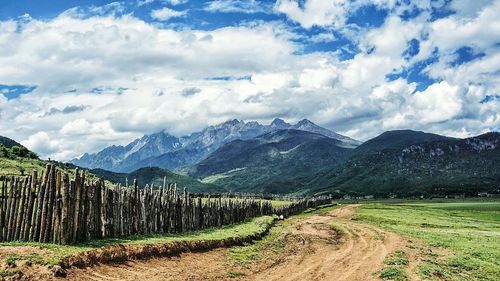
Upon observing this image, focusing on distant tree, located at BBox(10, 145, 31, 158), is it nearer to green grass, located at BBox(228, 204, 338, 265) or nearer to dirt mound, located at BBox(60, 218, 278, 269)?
green grass, located at BBox(228, 204, 338, 265)

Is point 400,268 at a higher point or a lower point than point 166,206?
lower

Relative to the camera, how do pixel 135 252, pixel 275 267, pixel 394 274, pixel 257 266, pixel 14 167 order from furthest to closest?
pixel 14 167
pixel 257 266
pixel 275 267
pixel 135 252
pixel 394 274

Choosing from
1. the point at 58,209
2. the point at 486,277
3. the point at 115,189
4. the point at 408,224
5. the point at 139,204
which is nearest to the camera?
→ the point at 58,209

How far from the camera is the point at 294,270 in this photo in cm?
1967

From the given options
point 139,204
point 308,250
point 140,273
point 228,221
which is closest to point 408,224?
point 228,221

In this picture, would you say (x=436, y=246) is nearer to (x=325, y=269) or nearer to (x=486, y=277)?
(x=486, y=277)

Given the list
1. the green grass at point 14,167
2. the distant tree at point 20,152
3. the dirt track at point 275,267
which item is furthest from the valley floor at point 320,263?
the distant tree at point 20,152

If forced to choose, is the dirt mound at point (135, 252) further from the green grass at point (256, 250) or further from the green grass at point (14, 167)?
the green grass at point (14, 167)

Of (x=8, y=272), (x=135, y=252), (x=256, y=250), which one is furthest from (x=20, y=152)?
(x=8, y=272)

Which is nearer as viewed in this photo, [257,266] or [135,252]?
[135,252]

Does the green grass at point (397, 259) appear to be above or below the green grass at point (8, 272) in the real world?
below

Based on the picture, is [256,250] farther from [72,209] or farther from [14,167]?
[14,167]

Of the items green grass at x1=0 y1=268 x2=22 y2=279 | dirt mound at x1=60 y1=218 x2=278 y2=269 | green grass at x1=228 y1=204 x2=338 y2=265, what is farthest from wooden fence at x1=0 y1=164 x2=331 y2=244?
green grass at x1=228 y1=204 x2=338 y2=265

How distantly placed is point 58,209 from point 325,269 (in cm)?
1156
